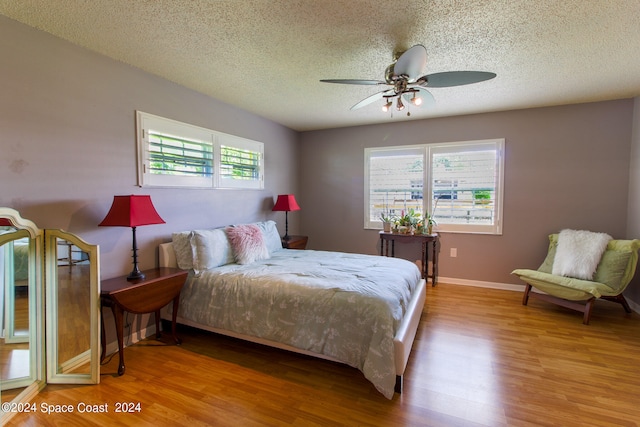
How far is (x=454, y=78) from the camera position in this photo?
2066 mm

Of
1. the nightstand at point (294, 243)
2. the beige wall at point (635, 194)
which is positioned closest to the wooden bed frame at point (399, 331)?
the nightstand at point (294, 243)

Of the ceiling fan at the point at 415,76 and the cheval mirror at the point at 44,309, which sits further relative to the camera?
the ceiling fan at the point at 415,76

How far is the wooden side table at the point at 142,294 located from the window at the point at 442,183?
3.04 m

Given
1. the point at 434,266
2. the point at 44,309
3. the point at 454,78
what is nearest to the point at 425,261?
the point at 434,266

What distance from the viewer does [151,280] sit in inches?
92.0

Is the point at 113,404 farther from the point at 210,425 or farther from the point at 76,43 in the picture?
the point at 76,43

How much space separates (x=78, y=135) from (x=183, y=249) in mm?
1217

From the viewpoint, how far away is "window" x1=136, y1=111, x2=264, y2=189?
2748 millimetres

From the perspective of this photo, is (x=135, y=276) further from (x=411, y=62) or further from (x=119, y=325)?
(x=411, y=62)

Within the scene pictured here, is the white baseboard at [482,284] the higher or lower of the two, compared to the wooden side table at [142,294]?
lower

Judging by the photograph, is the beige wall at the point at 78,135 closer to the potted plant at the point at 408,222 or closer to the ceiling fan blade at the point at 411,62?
the ceiling fan blade at the point at 411,62

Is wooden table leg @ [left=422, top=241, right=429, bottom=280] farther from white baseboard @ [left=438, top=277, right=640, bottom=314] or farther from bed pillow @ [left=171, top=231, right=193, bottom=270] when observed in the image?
bed pillow @ [left=171, top=231, right=193, bottom=270]

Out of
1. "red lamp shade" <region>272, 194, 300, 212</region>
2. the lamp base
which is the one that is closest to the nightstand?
"red lamp shade" <region>272, 194, 300, 212</region>

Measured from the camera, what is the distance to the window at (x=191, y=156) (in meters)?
2.75
